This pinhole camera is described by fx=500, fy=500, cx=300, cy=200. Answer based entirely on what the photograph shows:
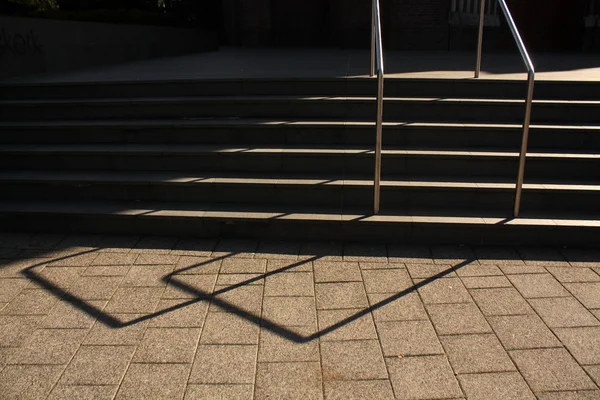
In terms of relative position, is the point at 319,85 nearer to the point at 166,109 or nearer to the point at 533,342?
the point at 166,109

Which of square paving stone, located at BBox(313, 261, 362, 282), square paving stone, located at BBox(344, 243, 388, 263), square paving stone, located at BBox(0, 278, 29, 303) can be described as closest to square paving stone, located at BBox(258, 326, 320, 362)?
square paving stone, located at BBox(313, 261, 362, 282)

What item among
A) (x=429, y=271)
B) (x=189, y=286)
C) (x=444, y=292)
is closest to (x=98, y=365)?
(x=189, y=286)

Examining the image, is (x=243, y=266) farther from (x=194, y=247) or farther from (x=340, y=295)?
(x=340, y=295)

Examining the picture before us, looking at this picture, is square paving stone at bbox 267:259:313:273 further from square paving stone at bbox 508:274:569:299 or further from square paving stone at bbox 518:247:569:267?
square paving stone at bbox 518:247:569:267

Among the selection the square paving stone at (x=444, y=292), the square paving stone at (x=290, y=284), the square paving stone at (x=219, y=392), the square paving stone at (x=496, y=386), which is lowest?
the square paving stone at (x=219, y=392)

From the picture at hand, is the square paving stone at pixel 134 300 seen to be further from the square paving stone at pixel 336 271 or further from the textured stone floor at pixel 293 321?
the square paving stone at pixel 336 271

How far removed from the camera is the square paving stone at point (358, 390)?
247 centimetres

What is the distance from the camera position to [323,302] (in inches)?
130

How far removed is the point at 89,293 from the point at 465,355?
8.08 feet

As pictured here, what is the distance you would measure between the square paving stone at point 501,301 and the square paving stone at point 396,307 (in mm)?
404

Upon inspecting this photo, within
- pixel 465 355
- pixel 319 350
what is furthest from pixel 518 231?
pixel 319 350

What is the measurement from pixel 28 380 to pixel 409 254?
8.91ft

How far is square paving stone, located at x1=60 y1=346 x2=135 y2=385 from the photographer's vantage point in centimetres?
259

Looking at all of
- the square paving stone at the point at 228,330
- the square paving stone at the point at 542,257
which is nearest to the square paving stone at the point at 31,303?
the square paving stone at the point at 228,330
